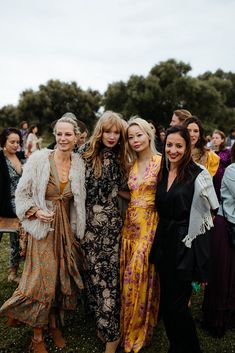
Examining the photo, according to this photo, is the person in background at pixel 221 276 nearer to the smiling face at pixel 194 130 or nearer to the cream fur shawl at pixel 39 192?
the smiling face at pixel 194 130

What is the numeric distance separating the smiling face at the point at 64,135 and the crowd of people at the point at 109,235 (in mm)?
11

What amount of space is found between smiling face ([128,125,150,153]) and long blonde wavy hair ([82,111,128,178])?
101 millimetres

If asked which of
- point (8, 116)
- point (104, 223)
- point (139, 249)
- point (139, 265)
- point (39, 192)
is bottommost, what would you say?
point (139, 265)

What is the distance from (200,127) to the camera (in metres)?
4.78

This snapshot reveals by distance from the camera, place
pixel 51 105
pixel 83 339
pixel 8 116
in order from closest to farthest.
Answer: pixel 83 339, pixel 51 105, pixel 8 116

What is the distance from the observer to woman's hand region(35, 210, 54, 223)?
3.65 meters

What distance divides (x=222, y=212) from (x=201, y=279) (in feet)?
4.08

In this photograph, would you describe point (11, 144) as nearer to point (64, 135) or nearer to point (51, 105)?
point (64, 135)

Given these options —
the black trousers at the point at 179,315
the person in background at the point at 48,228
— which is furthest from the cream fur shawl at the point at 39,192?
the black trousers at the point at 179,315

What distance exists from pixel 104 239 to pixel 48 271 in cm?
69

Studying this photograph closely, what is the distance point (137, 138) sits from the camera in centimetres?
390

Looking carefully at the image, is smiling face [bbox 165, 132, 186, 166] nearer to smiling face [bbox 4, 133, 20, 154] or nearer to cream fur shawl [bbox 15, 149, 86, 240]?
cream fur shawl [bbox 15, 149, 86, 240]

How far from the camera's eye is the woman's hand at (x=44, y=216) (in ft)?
12.0

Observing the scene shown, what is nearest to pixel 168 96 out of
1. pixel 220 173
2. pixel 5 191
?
pixel 220 173
